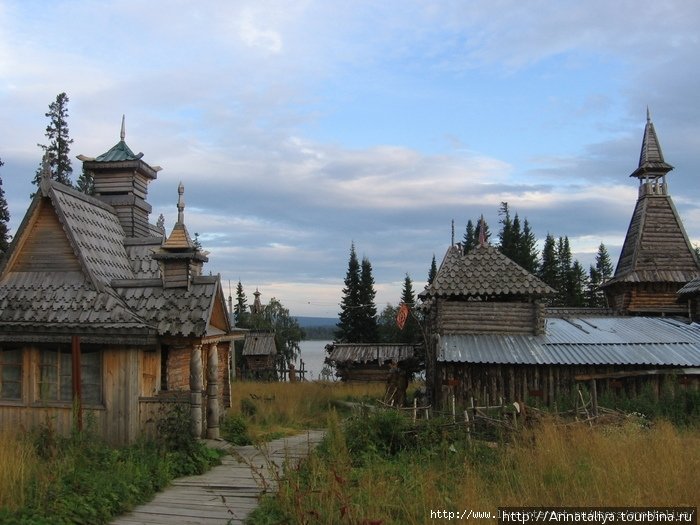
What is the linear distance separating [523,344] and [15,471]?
13.8 metres

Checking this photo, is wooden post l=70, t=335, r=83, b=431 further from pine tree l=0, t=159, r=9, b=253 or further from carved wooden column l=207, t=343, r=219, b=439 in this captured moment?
pine tree l=0, t=159, r=9, b=253

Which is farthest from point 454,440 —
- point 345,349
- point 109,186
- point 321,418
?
point 345,349

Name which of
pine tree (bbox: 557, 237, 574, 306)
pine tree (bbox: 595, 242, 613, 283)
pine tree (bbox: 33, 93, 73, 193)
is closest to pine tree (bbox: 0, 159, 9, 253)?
pine tree (bbox: 33, 93, 73, 193)

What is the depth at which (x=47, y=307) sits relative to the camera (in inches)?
482

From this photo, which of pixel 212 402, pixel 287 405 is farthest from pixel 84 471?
pixel 287 405

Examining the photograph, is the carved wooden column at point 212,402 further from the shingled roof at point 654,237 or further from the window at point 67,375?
the shingled roof at point 654,237

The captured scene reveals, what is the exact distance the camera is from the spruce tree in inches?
2222

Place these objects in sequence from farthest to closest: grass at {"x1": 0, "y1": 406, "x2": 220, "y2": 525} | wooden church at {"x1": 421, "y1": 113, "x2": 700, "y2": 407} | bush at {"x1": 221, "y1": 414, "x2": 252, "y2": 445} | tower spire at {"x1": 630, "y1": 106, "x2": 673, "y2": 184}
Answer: tower spire at {"x1": 630, "y1": 106, "x2": 673, "y2": 184} < wooden church at {"x1": 421, "y1": 113, "x2": 700, "y2": 407} < bush at {"x1": 221, "y1": 414, "x2": 252, "y2": 445} < grass at {"x1": 0, "y1": 406, "x2": 220, "y2": 525}

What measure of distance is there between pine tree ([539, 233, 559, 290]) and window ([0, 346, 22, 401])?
50.2 metres

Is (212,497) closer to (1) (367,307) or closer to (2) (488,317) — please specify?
(2) (488,317)

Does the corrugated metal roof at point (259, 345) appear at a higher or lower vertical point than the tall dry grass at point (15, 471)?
lower

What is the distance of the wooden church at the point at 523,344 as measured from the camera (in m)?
16.6

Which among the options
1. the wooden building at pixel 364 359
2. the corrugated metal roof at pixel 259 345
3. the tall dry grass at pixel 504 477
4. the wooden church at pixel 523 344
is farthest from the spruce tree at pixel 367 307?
the tall dry grass at pixel 504 477

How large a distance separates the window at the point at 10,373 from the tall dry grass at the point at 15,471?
2968 millimetres
